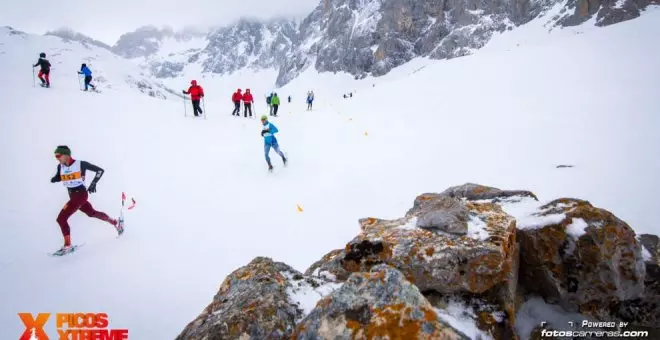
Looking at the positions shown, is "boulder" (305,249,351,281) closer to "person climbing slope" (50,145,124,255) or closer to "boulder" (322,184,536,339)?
"boulder" (322,184,536,339)

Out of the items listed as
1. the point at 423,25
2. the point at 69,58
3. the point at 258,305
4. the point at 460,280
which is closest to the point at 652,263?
the point at 460,280

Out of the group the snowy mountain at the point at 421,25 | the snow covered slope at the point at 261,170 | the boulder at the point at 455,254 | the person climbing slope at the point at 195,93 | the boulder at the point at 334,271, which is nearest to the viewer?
the boulder at the point at 455,254

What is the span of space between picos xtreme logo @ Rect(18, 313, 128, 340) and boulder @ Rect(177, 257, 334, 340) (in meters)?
2.14

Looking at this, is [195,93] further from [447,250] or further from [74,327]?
[447,250]

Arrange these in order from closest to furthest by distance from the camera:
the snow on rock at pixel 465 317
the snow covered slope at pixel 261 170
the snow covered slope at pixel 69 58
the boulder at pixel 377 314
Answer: the boulder at pixel 377 314
the snow on rock at pixel 465 317
the snow covered slope at pixel 261 170
the snow covered slope at pixel 69 58

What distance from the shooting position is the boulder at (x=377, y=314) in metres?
2.05

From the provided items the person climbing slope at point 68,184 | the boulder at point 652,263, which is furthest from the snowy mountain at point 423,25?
the person climbing slope at point 68,184

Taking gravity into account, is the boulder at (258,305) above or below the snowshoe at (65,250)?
above

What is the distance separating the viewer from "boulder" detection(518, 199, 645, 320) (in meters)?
3.12

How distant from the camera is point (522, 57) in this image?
21.5 metres

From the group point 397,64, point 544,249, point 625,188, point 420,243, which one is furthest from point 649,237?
point 397,64

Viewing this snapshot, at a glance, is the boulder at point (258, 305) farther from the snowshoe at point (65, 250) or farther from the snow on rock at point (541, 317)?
the snowshoe at point (65, 250)

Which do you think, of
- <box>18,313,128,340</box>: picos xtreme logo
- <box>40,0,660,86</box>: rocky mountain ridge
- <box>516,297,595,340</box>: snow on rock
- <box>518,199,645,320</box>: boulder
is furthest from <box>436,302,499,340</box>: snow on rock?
<box>40,0,660,86</box>: rocky mountain ridge

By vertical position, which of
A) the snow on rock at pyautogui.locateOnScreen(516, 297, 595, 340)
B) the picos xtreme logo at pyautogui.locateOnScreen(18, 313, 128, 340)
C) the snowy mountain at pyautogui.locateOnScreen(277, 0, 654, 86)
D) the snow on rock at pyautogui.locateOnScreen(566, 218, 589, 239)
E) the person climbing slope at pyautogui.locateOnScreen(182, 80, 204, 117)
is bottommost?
the picos xtreme logo at pyautogui.locateOnScreen(18, 313, 128, 340)
